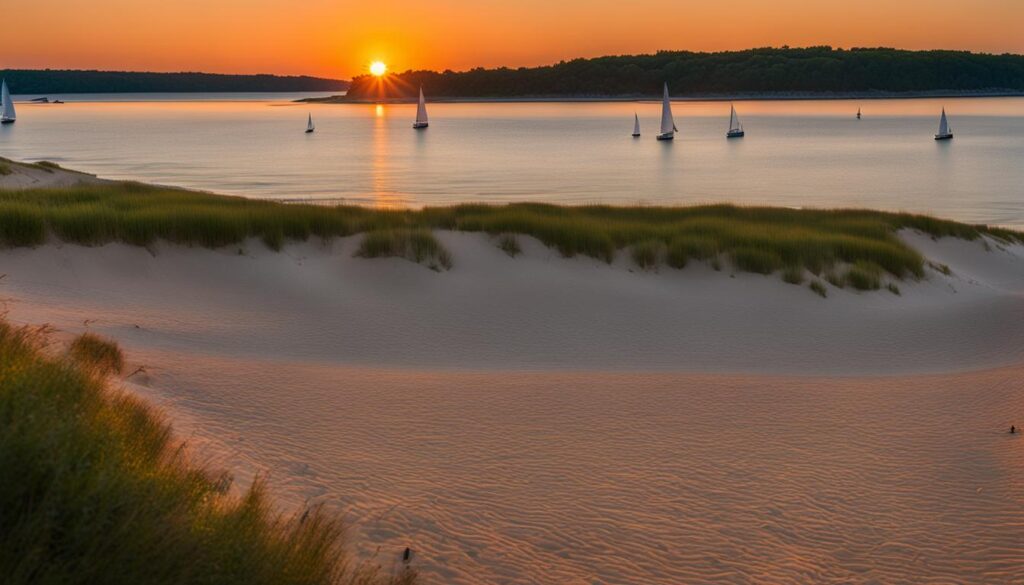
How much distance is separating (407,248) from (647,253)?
4565mm

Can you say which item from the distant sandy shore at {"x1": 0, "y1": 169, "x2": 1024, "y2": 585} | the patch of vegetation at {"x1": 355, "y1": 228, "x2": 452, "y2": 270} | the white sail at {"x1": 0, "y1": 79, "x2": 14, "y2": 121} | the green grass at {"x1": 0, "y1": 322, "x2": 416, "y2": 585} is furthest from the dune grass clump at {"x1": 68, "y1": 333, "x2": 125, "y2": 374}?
the white sail at {"x1": 0, "y1": 79, "x2": 14, "y2": 121}

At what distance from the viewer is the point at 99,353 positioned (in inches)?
365

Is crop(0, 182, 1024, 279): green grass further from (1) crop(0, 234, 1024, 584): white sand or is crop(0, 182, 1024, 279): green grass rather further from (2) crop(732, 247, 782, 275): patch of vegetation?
(1) crop(0, 234, 1024, 584): white sand

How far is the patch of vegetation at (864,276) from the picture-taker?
52.8 feet

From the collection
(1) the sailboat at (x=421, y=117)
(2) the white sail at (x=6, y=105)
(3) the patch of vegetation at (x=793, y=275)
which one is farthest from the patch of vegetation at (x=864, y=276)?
(2) the white sail at (x=6, y=105)

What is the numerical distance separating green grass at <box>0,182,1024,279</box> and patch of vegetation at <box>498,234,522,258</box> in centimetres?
16

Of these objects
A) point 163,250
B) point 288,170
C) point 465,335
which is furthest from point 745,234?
point 288,170

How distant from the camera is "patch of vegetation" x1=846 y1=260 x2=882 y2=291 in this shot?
16095 mm

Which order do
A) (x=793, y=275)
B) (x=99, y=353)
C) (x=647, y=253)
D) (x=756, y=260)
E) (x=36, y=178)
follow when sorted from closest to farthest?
(x=99, y=353) < (x=793, y=275) < (x=756, y=260) < (x=647, y=253) < (x=36, y=178)

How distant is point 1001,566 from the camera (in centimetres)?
625

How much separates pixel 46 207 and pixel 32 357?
41.0 ft

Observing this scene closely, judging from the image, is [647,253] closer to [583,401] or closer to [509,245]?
[509,245]

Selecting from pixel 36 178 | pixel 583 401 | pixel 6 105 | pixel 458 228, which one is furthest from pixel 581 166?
pixel 6 105

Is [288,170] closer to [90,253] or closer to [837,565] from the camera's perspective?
[90,253]
